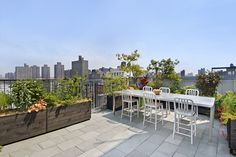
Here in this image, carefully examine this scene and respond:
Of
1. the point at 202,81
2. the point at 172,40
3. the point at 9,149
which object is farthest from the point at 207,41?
the point at 9,149

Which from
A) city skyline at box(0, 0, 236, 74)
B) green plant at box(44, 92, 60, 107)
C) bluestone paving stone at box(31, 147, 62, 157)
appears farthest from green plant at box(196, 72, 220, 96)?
bluestone paving stone at box(31, 147, 62, 157)

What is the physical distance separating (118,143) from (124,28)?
506 centimetres

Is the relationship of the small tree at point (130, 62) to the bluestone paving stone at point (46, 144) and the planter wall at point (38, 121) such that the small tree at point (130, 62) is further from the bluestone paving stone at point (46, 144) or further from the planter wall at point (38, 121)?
the bluestone paving stone at point (46, 144)

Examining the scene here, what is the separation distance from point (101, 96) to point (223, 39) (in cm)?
564

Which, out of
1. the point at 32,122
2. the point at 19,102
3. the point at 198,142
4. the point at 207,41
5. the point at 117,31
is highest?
the point at 117,31

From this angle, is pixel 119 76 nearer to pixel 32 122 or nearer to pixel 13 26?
pixel 32 122

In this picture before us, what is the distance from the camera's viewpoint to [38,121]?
129 inches

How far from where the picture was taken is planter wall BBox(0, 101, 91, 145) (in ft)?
9.31

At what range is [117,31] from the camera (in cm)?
688

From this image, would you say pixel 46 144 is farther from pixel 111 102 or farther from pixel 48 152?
pixel 111 102

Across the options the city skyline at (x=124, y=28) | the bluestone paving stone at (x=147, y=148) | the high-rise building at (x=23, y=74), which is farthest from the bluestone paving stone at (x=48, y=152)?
the city skyline at (x=124, y=28)

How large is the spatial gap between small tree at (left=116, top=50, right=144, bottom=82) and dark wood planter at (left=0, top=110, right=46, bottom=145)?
14.5ft

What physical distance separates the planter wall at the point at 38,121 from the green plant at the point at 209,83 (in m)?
4.16

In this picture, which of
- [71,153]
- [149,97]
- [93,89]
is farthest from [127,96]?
[71,153]
